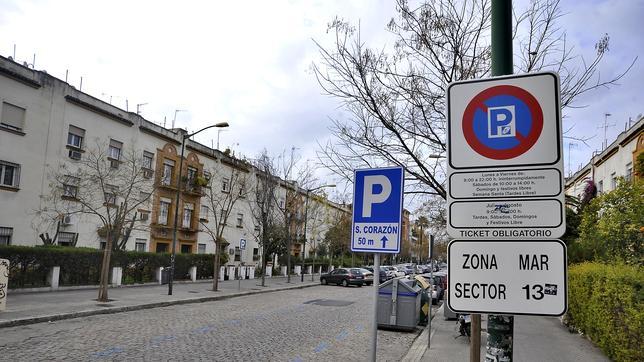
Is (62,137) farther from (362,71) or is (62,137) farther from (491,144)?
(491,144)

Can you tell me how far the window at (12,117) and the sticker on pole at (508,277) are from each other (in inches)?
978

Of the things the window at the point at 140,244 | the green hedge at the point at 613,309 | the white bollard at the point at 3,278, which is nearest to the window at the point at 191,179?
the window at the point at 140,244

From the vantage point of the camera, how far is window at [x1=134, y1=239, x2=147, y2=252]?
100 ft

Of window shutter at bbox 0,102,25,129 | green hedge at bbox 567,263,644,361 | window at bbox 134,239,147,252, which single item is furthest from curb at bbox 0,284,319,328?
green hedge at bbox 567,263,644,361

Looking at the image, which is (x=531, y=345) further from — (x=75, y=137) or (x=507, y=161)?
(x=75, y=137)

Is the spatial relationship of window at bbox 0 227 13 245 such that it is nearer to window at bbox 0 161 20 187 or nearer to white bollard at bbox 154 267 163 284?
window at bbox 0 161 20 187

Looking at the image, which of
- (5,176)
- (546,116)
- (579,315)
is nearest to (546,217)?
(546,116)

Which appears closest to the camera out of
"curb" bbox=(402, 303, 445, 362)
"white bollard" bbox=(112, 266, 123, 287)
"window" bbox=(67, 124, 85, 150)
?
"curb" bbox=(402, 303, 445, 362)

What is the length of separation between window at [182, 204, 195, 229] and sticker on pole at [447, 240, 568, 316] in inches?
1405

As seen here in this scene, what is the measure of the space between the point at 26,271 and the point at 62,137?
26.1 ft

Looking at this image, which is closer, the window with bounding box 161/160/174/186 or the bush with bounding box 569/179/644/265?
the bush with bounding box 569/179/644/265

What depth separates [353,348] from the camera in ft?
37.6

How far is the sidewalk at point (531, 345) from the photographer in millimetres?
10086

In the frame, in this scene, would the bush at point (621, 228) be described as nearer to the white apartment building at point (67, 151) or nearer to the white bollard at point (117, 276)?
the white apartment building at point (67, 151)
